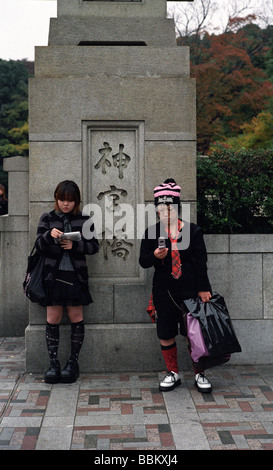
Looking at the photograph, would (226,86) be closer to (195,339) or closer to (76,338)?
(76,338)

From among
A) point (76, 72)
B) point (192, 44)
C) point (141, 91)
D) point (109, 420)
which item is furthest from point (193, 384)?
point (192, 44)

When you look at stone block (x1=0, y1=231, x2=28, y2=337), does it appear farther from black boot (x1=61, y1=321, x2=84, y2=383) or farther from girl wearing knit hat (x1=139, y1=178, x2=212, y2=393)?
girl wearing knit hat (x1=139, y1=178, x2=212, y2=393)

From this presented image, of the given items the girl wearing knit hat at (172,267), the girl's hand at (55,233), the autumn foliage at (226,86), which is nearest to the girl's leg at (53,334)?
the girl's hand at (55,233)

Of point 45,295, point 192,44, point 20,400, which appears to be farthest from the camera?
point 192,44

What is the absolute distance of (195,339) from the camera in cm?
473

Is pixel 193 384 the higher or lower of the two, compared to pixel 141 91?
lower

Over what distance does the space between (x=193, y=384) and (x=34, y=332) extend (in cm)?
168

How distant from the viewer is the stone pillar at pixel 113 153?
5559 mm

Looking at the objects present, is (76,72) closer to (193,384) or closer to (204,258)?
(204,258)

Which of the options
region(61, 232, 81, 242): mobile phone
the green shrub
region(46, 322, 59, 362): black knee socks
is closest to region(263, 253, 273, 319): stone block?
the green shrub

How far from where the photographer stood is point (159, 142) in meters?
5.61

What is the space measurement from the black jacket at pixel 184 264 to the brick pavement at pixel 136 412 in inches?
37.8

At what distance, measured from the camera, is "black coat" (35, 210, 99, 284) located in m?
5.12

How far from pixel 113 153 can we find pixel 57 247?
1218 mm
